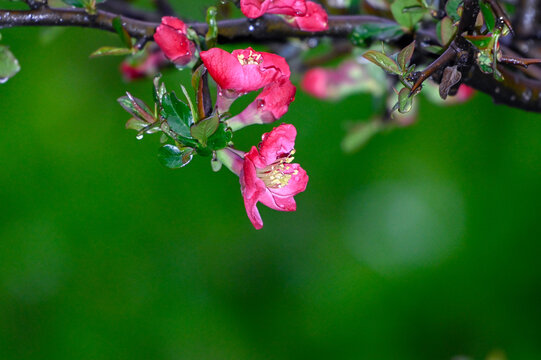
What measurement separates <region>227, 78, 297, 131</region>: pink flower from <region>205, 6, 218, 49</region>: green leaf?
0.19 feet

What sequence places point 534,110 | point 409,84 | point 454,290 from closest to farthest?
point 409,84 → point 534,110 → point 454,290

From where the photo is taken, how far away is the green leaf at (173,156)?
1.20 ft

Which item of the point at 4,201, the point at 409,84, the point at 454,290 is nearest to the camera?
the point at 409,84

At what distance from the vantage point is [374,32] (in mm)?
489

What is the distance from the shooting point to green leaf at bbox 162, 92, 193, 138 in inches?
14.0

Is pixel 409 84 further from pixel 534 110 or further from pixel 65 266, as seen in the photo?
pixel 65 266

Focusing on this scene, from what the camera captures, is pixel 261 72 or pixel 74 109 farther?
pixel 74 109

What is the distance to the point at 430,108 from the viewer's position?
193 centimetres

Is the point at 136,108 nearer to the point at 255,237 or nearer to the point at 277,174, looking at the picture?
the point at 277,174

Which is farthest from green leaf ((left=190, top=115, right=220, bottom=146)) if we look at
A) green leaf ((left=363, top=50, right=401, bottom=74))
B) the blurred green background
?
the blurred green background

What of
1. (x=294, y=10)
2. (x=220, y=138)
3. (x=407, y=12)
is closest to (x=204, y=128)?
(x=220, y=138)

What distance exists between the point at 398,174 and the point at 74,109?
1.08 meters

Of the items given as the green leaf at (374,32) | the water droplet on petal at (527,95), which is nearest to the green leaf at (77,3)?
the green leaf at (374,32)

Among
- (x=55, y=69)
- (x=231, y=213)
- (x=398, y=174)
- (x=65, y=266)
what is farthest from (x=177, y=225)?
(x=398, y=174)
